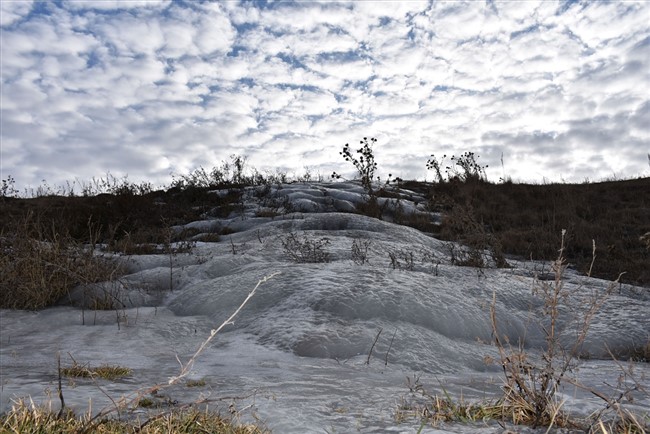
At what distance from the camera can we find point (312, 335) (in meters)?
3.85

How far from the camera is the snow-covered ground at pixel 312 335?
2.36 metres

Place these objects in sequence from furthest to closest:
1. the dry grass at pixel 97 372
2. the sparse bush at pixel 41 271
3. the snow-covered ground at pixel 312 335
Result: the sparse bush at pixel 41 271 → the dry grass at pixel 97 372 → the snow-covered ground at pixel 312 335

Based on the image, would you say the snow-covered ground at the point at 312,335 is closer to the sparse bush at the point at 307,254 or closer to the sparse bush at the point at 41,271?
the sparse bush at the point at 307,254

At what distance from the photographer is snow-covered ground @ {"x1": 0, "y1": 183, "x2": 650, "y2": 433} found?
2357mm

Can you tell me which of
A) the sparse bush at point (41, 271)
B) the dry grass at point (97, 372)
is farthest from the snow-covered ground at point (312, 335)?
the sparse bush at point (41, 271)

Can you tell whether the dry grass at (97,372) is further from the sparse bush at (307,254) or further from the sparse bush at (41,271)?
the sparse bush at (307,254)

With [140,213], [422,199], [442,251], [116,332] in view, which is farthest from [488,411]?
[422,199]

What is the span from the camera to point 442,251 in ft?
25.7

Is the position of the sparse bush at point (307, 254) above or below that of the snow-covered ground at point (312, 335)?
above

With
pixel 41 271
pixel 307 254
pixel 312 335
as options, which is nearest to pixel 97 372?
pixel 312 335

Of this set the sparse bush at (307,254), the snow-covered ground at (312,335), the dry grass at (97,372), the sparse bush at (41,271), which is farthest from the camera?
the sparse bush at (307,254)

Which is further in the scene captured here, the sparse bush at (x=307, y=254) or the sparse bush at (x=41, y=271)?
the sparse bush at (x=307, y=254)

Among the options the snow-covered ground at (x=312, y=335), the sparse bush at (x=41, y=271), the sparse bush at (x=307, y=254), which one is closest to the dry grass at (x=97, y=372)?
the snow-covered ground at (x=312, y=335)

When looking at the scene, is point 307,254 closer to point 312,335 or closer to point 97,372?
point 312,335
